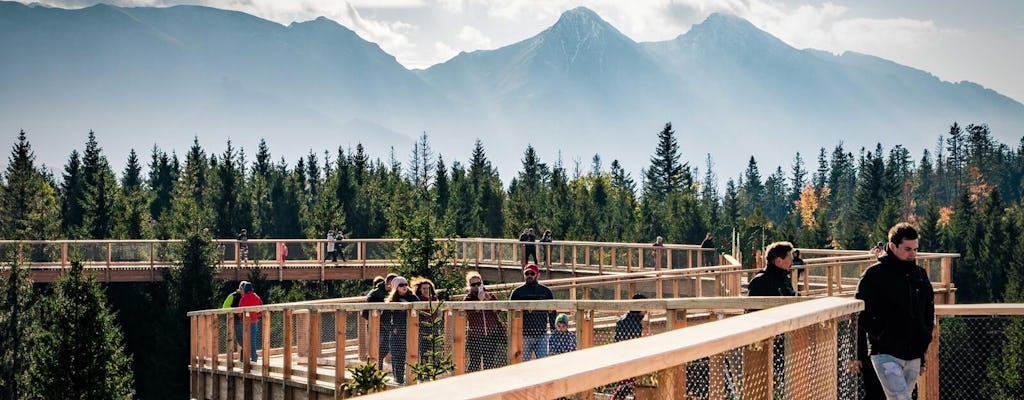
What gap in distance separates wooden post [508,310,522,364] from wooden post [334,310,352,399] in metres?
3.36

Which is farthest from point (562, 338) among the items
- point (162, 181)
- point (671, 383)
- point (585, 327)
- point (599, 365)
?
point (162, 181)

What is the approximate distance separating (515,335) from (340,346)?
11.4ft

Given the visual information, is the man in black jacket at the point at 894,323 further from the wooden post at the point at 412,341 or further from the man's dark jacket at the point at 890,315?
the wooden post at the point at 412,341

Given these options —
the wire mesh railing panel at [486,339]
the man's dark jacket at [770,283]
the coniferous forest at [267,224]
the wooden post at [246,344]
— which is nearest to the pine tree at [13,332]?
the coniferous forest at [267,224]

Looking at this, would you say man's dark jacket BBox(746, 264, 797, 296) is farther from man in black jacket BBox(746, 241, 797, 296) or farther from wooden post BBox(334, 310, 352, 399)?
wooden post BBox(334, 310, 352, 399)

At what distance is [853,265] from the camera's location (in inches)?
1064

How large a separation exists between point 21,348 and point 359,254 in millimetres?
23117

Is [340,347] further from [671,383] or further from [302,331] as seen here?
[671,383]

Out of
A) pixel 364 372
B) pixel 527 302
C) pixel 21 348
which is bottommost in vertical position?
pixel 21 348

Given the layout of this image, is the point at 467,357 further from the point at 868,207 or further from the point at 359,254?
the point at 868,207

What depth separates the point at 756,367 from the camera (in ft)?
16.5

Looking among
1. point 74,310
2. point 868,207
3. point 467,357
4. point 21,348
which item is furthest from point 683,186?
point 467,357

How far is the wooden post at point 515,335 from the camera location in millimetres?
10859

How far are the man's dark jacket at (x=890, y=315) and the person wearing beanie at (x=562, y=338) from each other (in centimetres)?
364
